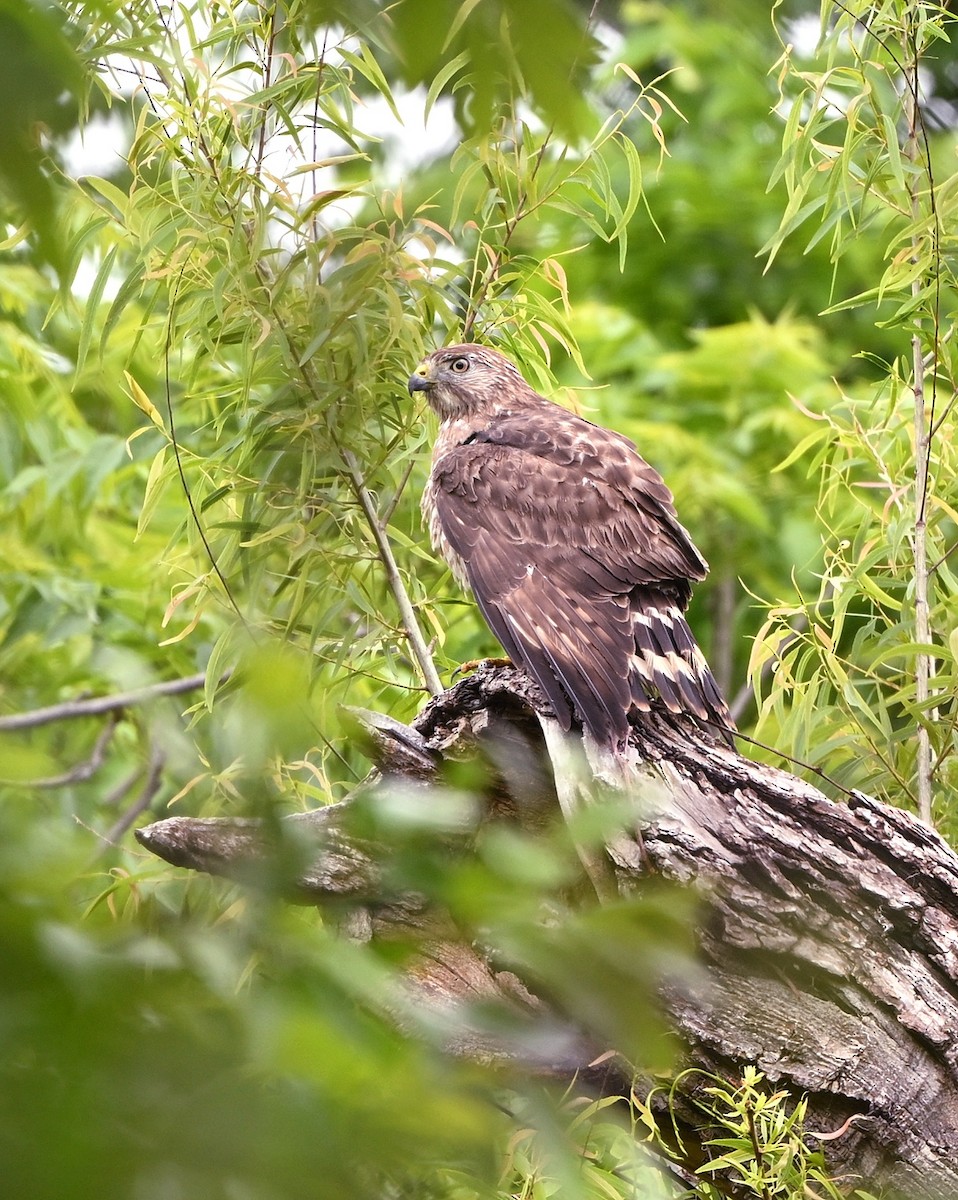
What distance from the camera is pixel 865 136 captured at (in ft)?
9.86

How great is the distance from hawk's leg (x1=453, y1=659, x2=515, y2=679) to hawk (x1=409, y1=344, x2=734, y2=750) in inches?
1.0

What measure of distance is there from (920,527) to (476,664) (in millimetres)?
1176

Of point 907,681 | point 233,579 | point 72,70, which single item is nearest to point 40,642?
point 233,579

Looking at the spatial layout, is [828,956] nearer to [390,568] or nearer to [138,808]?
[390,568]

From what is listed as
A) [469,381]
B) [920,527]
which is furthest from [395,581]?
[920,527]

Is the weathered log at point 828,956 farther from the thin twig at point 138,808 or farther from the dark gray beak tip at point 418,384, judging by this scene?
the thin twig at point 138,808

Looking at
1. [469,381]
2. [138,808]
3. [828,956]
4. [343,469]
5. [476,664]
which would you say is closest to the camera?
[828,956]

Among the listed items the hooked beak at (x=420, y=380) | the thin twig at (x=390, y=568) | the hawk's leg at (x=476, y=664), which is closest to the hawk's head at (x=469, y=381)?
the hooked beak at (x=420, y=380)

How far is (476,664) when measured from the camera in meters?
3.46

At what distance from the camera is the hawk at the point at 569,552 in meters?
3.09

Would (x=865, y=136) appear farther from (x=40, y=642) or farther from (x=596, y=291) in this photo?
(x=596, y=291)

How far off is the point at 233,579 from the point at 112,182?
1.01 metres

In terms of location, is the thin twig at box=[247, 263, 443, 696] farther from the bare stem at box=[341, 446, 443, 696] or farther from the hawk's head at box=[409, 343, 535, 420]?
the hawk's head at box=[409, 343, 535, 420]

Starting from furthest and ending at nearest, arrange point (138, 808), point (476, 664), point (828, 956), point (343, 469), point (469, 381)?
1. point (138, 808)
2. point (469, 381)
3. point (476, 664)
4. point (343, 469)
5. point (828, 956)
